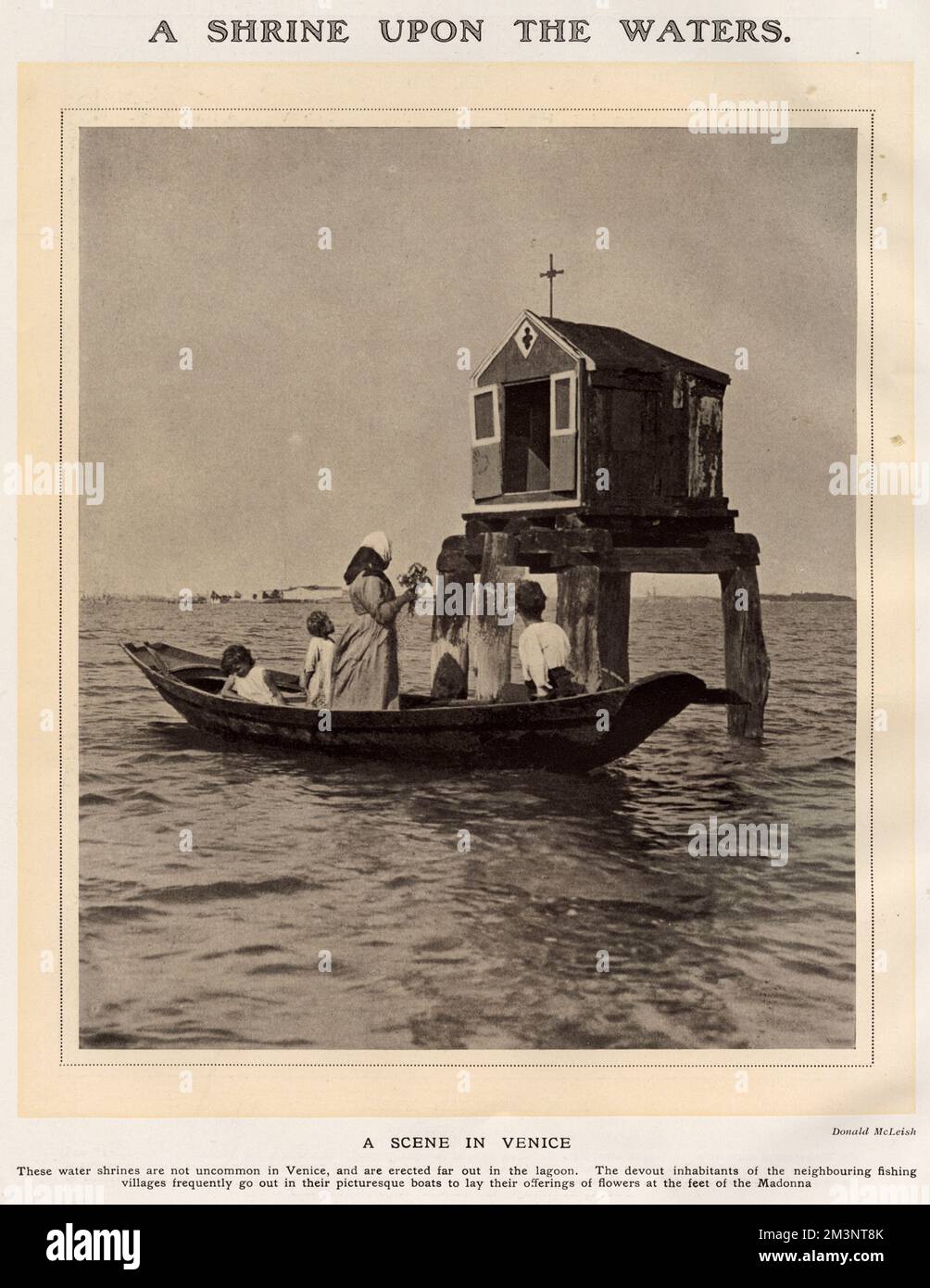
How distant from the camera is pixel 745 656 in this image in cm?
841

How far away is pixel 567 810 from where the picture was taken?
735 centimetres

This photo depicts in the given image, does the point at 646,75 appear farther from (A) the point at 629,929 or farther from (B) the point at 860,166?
(A) the point at 629,929

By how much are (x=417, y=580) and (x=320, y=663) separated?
3.71 ft

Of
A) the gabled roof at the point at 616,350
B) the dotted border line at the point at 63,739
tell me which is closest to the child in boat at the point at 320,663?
the dotted border line at the point at 63,739

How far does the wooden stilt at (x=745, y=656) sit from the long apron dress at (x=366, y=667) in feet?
8.95

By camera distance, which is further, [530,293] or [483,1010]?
[530,293]

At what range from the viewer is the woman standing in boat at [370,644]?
757 centimetres

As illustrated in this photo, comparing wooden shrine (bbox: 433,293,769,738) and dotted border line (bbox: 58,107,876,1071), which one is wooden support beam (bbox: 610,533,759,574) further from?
dotted border line (bbox: 58,107,876,1071)

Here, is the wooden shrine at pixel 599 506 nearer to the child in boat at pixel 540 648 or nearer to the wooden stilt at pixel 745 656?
the wooden stilt at pixel 745 656

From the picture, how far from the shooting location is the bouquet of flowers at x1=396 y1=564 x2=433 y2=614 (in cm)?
775
